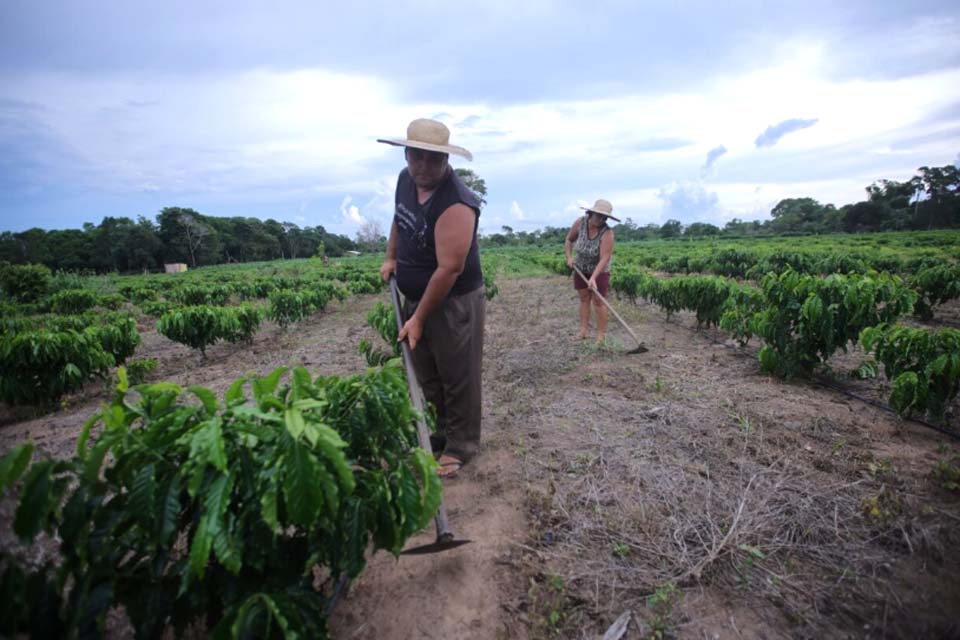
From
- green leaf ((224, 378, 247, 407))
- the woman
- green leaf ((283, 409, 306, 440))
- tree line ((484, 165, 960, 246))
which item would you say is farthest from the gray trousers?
tree line ((484, 165, 960, 246))

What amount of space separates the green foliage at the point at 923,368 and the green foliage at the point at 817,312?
1.95ft

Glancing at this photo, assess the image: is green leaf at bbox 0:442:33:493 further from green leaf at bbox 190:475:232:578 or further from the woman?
the woman

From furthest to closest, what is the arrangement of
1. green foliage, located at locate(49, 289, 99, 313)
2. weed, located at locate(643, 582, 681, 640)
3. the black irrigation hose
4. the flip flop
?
green foliage, located at locate(49, 289, 99, 313), the black irrigation hose, the flip flop, weed, located at locate(643, 582, 681, 640)

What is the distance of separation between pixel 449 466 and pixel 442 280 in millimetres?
1337

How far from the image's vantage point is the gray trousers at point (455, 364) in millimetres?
2883

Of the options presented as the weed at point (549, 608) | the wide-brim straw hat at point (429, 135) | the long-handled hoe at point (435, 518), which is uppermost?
the wide-brim straw hat at point (429, 135)

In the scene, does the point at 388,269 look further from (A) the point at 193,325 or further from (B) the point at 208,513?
(A) the point at 193,325

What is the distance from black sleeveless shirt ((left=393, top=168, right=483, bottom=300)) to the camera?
2.63 m

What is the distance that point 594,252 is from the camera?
6.11 m

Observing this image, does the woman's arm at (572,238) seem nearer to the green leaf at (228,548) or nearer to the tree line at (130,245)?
the green leaf at (228,548)

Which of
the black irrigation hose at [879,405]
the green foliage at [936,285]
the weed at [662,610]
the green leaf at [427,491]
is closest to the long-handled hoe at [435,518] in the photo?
the green leaf at [427,491]

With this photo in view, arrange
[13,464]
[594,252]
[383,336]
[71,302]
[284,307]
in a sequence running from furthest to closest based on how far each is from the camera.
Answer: [71,302], [284,307], [594,252], [383,336], [13,464]

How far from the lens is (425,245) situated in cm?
278

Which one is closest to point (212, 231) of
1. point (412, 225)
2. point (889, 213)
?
point (412, 225)
